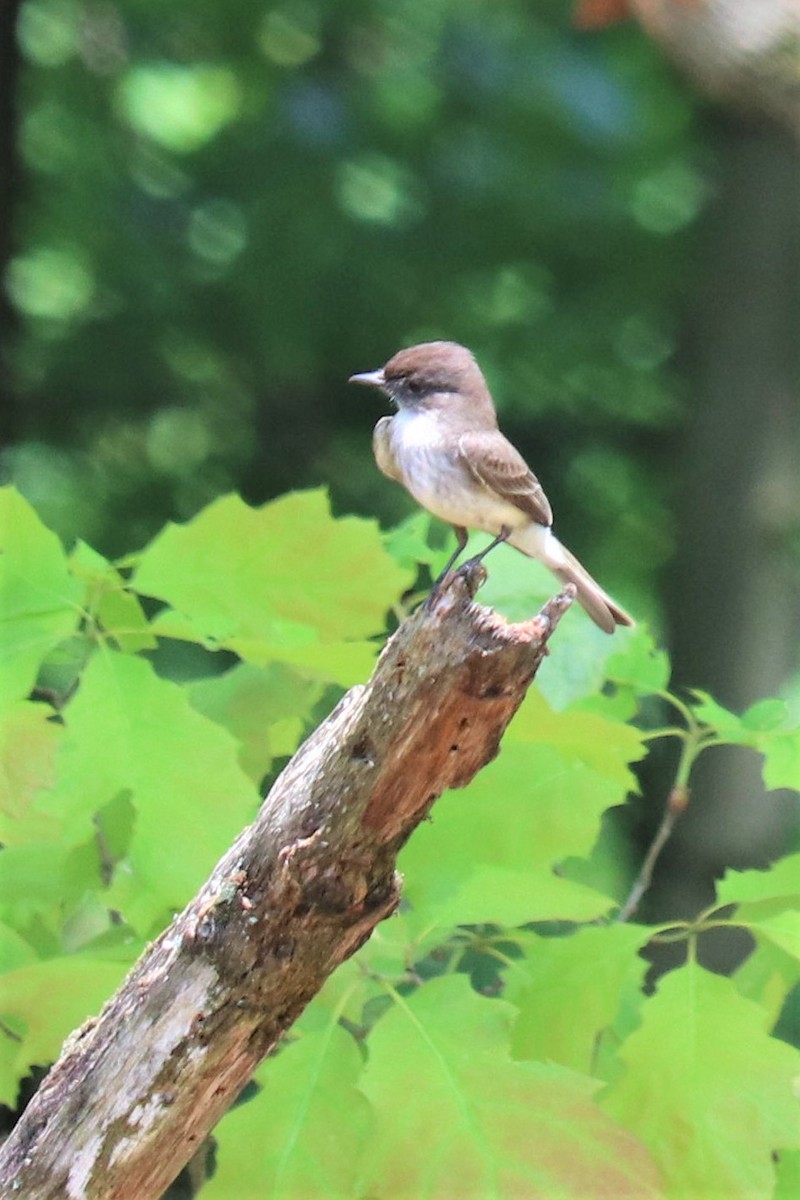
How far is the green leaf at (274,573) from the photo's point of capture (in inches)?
49.9

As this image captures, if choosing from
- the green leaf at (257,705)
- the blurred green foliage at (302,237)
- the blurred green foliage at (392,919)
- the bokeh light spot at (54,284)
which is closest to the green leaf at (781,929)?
the blurred green foliage at (392,919)

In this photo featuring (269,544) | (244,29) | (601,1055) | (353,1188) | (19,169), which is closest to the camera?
(353,1188)

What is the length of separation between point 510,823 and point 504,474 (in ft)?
1.59

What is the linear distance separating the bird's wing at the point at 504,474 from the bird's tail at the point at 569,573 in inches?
0.8

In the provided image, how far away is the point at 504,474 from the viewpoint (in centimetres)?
169

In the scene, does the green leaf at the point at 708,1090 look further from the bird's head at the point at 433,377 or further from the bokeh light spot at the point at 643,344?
the bokeh light spot at the point at 643,344

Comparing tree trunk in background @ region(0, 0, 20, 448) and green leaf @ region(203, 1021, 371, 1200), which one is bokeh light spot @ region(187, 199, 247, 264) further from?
green leaf @ region(203, 1021, 371, 1200)

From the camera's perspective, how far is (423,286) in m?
4.67

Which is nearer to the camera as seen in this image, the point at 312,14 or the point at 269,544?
the point at 269,544

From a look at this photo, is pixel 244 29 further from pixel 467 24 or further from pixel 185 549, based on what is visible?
pixel 185 549

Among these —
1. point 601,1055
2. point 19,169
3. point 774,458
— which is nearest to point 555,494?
point 774,458

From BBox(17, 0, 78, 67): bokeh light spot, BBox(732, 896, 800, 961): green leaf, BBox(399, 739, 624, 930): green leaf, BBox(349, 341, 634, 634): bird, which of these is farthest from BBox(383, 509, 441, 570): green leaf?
BBox(17, 0, 78, 67): bokeh light spot

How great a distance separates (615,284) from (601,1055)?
380 centimetres

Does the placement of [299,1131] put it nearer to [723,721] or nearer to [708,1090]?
[708,1090]
